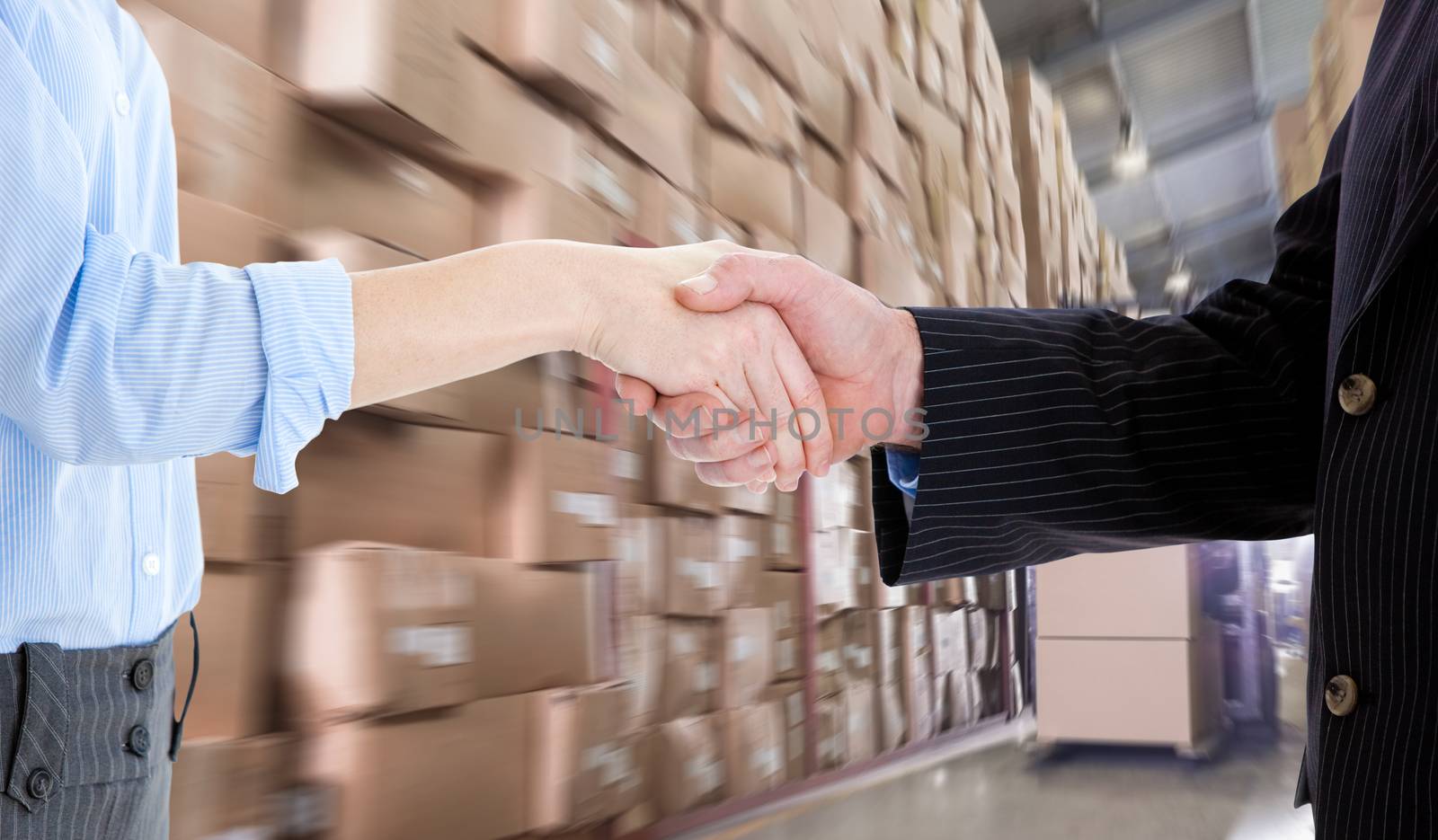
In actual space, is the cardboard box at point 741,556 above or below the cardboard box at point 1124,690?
above

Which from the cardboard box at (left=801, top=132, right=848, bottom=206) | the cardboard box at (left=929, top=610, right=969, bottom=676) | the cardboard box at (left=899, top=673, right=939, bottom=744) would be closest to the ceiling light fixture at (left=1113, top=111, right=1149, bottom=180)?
the cardboard box at (left=929, top=610, right=969, bottom=676)

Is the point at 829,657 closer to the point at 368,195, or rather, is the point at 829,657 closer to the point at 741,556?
the point at 741,556

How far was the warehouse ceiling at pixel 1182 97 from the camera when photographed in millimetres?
4363

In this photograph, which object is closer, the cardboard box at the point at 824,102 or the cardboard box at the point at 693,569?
the cardboard box at the point at 693,569

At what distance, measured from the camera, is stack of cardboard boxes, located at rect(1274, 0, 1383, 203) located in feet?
8.88

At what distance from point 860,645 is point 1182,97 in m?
4.17

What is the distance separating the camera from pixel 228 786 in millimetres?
849

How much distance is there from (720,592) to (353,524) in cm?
90

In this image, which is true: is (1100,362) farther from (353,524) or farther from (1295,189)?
(1295,189)

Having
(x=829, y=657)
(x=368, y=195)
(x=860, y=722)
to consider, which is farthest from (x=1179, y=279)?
(x=368, y=195)

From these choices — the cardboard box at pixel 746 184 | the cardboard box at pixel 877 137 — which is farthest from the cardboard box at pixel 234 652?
the cardboard box at pixel 877 137

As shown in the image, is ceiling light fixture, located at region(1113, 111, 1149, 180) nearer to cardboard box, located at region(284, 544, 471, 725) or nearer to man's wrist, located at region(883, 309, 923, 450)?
man's wrist, located at region(883, 309, 923, 450)

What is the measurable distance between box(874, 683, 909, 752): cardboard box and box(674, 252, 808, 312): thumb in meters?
1.82

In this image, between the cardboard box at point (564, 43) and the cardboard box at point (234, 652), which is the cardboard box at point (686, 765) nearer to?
the cardboard box at point (234, 652)
